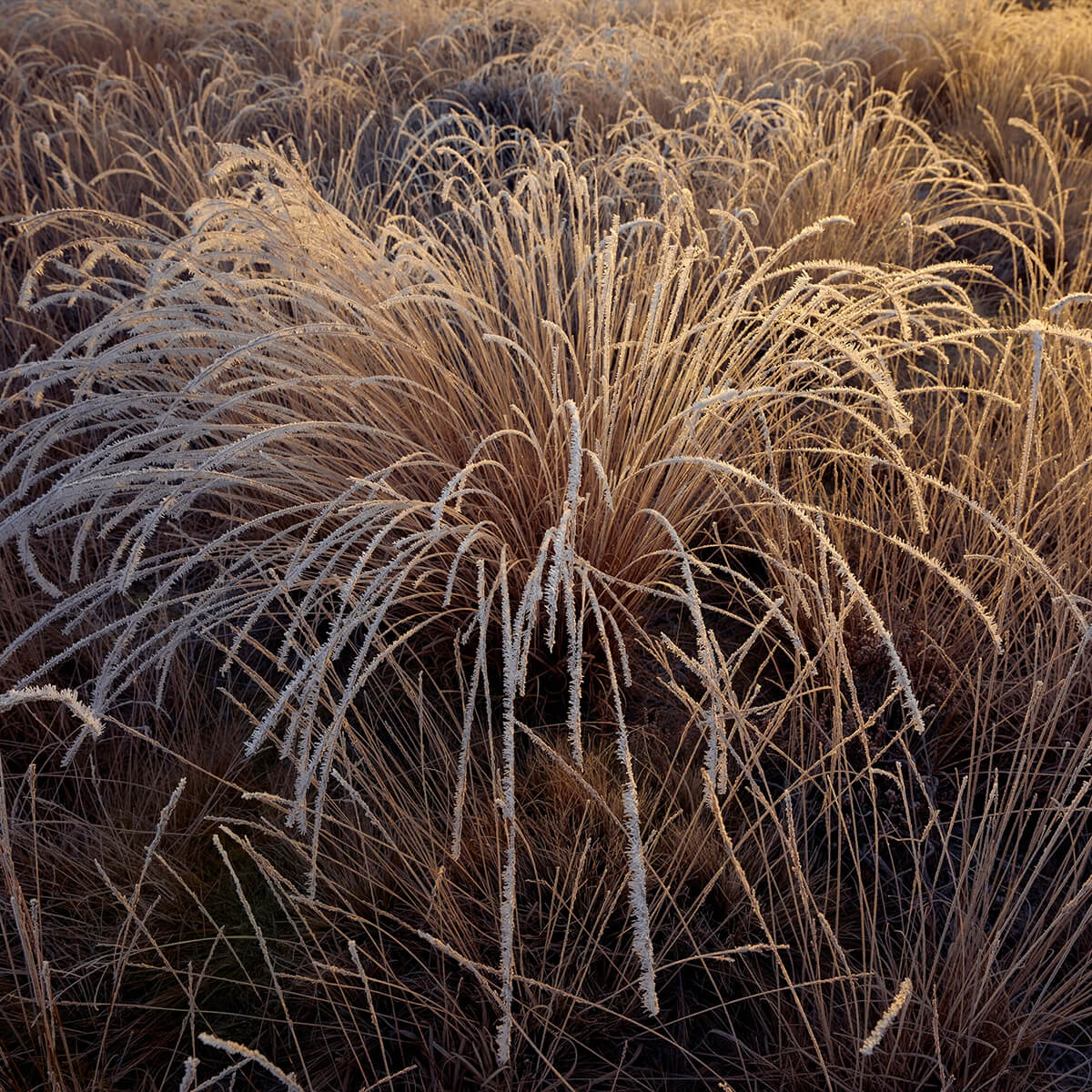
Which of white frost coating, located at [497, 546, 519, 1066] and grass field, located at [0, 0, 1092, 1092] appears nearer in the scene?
white frost coating, located at [497, 546, 519, 1066]

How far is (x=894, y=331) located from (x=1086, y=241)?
0.91 m

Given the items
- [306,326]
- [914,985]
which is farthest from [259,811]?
[914,985]

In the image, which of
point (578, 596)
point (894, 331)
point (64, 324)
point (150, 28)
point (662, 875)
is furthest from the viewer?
point (150, 28)

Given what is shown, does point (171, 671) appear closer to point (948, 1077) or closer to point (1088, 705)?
point (948, 1077)

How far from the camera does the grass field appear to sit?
3.11 ft

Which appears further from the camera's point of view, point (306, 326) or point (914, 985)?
point (306, 326)

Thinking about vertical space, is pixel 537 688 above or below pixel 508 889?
below

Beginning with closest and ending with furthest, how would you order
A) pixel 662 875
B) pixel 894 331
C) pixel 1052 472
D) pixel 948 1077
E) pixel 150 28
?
1. pixel 948 1077
2. pixel 662 875
3. pixel 1052 472
4. pixel 894 331
5. pixel 150 28

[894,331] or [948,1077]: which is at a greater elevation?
[894,331]

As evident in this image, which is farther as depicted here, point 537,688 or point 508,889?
point 537,688

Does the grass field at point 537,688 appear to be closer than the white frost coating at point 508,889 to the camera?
No

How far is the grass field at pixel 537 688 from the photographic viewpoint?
948mm

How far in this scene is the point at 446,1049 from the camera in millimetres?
972

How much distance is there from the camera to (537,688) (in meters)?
1.33
